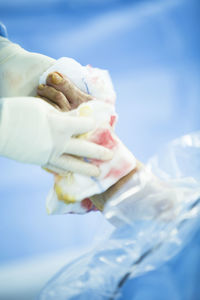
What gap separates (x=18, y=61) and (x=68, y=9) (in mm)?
720

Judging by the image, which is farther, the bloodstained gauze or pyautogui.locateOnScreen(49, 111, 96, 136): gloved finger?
the bloodstained gauze

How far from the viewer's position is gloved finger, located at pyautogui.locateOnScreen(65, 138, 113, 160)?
39cm

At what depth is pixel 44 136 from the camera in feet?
1.16

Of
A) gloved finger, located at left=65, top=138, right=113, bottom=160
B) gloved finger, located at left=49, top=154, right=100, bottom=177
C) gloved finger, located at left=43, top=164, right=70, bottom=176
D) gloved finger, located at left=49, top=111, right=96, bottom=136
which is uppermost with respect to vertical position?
gloved finger, located at left=49, top=111, right=96, bottom=136

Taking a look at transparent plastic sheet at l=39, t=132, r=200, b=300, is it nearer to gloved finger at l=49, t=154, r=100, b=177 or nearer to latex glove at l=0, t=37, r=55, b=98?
gloved finger at l=49, t=154, r=100, b=177

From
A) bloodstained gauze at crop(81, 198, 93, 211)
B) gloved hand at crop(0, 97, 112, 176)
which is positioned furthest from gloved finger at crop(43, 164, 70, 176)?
bloodstained gauze at crop(81, 198, 93, 211)

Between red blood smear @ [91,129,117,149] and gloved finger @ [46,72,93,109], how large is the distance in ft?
0.32

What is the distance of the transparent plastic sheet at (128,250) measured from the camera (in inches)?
13.6

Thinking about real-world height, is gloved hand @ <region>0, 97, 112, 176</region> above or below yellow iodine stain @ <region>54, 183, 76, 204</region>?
above

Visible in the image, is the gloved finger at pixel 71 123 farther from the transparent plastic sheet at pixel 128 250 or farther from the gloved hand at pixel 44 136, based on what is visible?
the transparent plastic sheet at pixel 128 250

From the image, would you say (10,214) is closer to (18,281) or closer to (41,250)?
(41,250)

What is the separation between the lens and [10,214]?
3.57 ft

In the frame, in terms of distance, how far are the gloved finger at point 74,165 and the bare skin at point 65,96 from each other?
7cm

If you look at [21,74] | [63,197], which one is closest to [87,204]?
[63,197]
